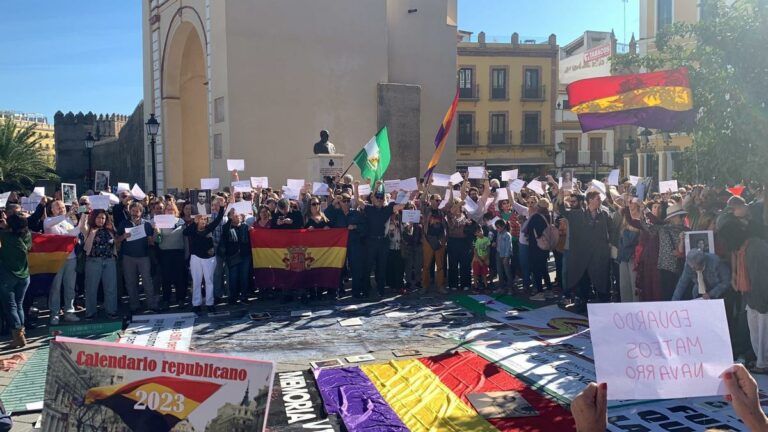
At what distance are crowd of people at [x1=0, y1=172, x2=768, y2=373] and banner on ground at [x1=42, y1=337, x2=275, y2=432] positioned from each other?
6.07 meters

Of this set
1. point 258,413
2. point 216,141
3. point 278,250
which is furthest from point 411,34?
point 258,413

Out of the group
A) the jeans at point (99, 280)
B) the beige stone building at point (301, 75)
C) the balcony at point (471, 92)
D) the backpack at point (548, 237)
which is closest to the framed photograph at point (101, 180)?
the beige stone building at point (301, 75)

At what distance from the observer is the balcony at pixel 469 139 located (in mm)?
44312

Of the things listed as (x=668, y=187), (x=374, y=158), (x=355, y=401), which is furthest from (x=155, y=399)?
(x=668, y=187)

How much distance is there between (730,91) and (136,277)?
8616 mm

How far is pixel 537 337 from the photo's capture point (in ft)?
29.2

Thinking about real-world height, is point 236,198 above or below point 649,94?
below

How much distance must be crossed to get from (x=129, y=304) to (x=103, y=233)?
1.36 metres

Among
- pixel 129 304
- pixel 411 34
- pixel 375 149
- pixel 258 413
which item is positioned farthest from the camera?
pixel 411 34

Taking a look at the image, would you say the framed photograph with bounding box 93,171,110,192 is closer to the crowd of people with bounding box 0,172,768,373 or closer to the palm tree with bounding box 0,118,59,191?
the crowd of people with bounding box 0,172,768,373

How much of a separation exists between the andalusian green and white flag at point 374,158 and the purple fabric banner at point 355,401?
729cm

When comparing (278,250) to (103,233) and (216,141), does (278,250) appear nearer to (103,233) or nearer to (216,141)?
(103,233)

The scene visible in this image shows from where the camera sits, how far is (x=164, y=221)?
10.6 m

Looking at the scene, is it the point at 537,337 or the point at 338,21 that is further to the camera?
the point at 338,21
